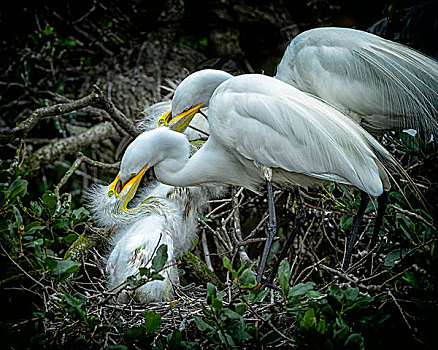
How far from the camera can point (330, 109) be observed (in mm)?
1950

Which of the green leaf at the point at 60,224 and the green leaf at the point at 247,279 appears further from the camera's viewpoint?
the green leaf at the point at 60,224

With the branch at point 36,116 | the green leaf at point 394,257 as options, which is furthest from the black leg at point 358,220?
the branch at point 36,116

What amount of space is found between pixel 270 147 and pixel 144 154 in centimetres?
52

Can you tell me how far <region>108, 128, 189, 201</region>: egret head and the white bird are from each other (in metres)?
0.78

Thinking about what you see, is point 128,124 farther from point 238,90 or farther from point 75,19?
point 75,19

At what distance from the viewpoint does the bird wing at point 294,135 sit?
1.79 metres

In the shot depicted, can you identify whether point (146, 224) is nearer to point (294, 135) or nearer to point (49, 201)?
point (49, 201)

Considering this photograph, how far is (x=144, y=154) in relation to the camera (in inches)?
73.7

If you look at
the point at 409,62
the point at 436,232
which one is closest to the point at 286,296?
the point at 436,232

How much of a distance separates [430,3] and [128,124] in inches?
85.8

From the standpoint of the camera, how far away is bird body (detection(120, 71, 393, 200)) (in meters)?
1.80

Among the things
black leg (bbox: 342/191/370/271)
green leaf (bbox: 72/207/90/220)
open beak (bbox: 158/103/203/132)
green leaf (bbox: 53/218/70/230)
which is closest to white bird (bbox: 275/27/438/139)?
black leg (bbox: 342/191/370/271)

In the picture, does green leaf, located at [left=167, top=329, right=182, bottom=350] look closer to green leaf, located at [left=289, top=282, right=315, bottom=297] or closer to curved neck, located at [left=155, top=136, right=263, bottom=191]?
green leaf, located at [left=289, top=282, right=315, bottom=297]

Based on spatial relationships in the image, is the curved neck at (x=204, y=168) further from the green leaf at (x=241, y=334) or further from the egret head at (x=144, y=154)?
the green leaf at (x=241, y=334)
